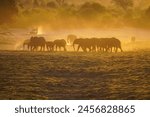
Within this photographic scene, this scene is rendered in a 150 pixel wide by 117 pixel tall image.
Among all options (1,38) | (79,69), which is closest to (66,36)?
(79,69)

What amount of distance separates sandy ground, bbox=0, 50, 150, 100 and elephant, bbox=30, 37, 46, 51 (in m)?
0.05

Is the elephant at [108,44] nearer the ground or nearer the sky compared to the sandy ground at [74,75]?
nearer the sky

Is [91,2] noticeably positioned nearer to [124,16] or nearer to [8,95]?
[124,16]

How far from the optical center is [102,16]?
405 centimetres

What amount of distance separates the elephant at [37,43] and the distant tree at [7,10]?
269mm

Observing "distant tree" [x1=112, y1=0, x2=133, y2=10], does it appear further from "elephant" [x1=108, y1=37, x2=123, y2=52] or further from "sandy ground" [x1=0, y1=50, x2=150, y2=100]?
"sandy ground" [x1=0, y1=50, x2=150, y2=100]

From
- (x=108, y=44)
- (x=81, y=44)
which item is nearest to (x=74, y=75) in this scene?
(x=81, y=44)

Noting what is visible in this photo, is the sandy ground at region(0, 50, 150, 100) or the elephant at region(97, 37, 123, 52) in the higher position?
the elephant at region(97, 37, 123, 52)

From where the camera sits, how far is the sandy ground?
3.96 meters

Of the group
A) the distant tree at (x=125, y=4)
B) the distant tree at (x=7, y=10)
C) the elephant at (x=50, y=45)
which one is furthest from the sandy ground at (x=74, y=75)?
the distant tree at (x=125, y=4)

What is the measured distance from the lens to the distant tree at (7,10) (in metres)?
4.05

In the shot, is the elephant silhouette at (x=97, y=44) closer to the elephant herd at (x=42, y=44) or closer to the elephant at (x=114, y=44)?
the elephant at (x=114, y=44)

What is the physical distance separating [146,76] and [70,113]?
28.6 inches

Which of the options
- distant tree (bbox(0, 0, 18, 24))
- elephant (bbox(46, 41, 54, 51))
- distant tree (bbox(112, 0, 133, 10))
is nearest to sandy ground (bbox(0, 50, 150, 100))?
elephant (bbox(46, 41, 54, 51))
